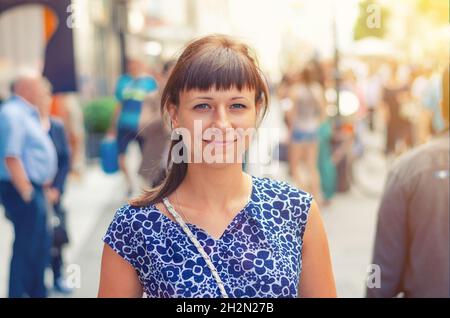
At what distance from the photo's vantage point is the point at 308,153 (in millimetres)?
10641

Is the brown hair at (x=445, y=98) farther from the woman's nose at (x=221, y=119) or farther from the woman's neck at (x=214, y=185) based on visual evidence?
the woman's nose at (x=221, y=119)

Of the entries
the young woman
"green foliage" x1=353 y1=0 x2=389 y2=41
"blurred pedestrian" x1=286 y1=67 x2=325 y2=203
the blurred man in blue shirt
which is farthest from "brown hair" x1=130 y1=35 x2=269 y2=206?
"blurred pedestrian" x1=286 y1=67 x2=325 y2=203

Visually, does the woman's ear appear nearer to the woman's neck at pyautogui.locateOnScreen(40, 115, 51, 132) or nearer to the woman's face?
the woman's face

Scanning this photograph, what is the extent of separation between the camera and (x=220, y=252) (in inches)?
72.6

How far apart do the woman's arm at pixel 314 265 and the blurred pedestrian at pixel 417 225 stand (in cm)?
105

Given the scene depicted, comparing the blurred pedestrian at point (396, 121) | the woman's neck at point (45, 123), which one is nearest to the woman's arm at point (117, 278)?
the woman's neck at point (45, 123)

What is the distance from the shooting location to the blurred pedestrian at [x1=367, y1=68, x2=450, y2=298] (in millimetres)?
2926

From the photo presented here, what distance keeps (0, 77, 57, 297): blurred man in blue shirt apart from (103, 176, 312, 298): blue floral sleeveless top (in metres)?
3.87

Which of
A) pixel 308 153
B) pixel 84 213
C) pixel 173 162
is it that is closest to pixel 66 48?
pixel 84 213

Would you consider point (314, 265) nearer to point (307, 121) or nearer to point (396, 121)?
point (307, 121)

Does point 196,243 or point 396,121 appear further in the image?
point 396,121

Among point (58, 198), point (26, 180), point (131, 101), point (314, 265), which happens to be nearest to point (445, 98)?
point (314, 265)

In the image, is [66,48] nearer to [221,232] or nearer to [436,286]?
[436,286]

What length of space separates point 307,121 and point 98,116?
6475mm
